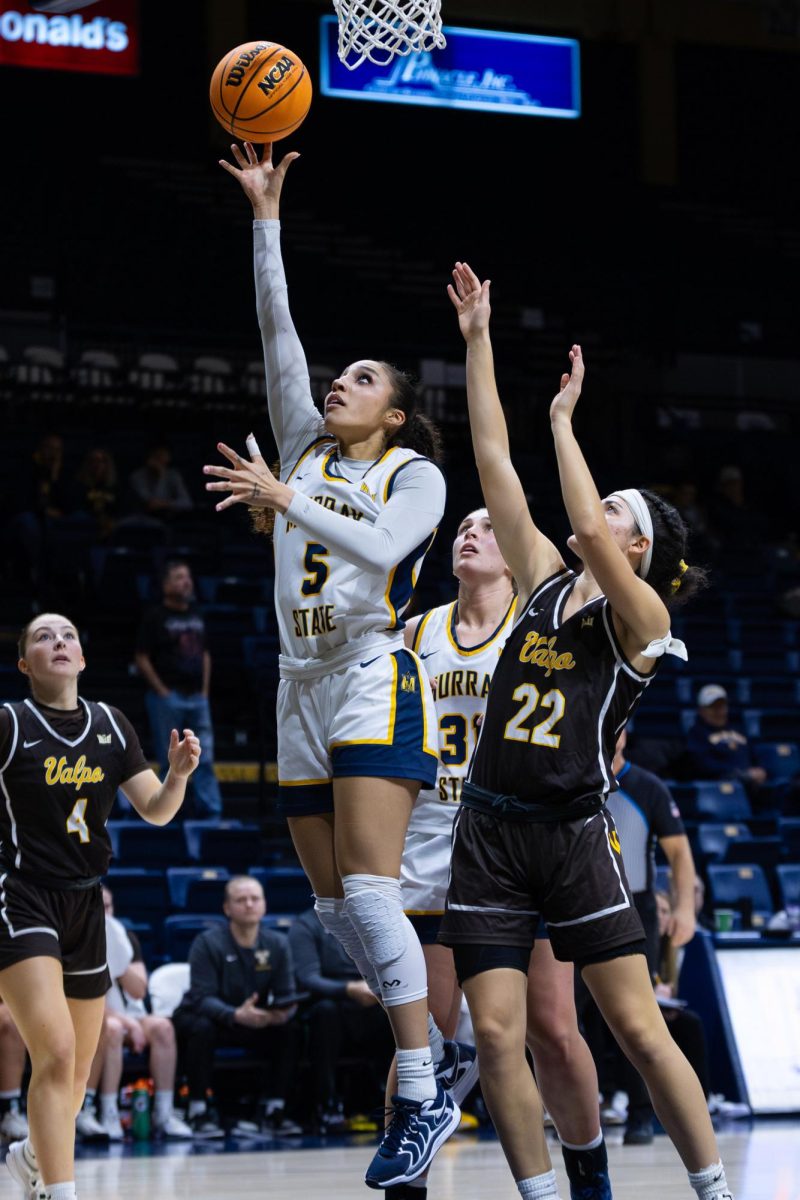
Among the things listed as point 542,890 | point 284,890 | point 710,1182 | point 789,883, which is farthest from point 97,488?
point 710,1182

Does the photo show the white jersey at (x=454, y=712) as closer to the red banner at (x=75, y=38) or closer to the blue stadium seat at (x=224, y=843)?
the blue stadium seat at (x=224, y=843)

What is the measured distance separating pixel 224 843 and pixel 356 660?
7212mm

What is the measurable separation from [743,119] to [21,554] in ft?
42.4

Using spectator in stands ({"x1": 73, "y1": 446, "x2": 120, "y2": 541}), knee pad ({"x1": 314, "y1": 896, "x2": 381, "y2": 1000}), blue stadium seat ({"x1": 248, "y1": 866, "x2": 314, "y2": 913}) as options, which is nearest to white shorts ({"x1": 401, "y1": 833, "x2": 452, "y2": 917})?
knee pad ({"x1": 314, "y1": 896, "x2": 381, "y2": 1000})

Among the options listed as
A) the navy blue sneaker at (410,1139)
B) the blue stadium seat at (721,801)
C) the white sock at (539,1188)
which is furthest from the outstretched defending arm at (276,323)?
the blue stadium seat at (721,801)

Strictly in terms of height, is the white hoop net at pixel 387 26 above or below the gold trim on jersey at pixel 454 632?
above

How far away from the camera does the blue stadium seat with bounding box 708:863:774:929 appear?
1220cm

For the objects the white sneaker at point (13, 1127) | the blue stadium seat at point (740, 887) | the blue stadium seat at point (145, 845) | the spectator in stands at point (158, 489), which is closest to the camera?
the white sneaker at point (13, 1127)

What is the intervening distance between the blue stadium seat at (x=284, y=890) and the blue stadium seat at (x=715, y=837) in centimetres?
322

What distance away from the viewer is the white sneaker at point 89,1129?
30.8 feet

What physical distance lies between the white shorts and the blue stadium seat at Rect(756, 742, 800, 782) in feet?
30.4

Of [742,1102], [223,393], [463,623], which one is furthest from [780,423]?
[463,623]

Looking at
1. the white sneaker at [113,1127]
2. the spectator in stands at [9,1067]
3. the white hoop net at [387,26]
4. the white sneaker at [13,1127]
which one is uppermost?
the white hoop net at [387,26]

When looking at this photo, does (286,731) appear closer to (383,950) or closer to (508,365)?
(383,950)
